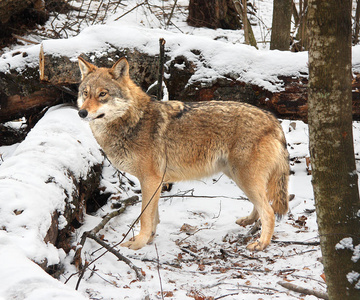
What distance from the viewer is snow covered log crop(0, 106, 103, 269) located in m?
2.96

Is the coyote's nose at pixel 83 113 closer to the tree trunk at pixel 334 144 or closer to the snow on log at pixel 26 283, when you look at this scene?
the snow on log at pixel 26 283

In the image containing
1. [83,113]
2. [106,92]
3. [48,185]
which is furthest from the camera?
[106,92]

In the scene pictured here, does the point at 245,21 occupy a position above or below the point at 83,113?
above

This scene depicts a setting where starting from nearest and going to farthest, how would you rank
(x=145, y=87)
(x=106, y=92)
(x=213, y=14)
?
(x=106, y=92)
(x=145, y=87)
(x=213, y=14)

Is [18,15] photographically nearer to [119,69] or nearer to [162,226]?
[119,69]

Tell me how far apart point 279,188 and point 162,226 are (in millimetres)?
1710

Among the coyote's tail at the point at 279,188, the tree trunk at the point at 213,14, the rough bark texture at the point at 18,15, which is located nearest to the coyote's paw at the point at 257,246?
the coyote's tail at the point at 279,188

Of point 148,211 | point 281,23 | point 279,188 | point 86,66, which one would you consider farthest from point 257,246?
point 281,23

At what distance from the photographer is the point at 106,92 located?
464 centimetres

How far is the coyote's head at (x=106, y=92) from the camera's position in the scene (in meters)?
4.53

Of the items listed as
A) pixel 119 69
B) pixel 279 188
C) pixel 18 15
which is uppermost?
pixel 18 15

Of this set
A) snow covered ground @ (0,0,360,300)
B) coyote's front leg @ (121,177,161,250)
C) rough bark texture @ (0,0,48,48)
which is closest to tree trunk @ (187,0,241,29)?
rough bark texture @ (0,0,48,48)

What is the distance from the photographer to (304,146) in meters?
7.92

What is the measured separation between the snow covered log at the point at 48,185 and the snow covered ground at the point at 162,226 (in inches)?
0.5
